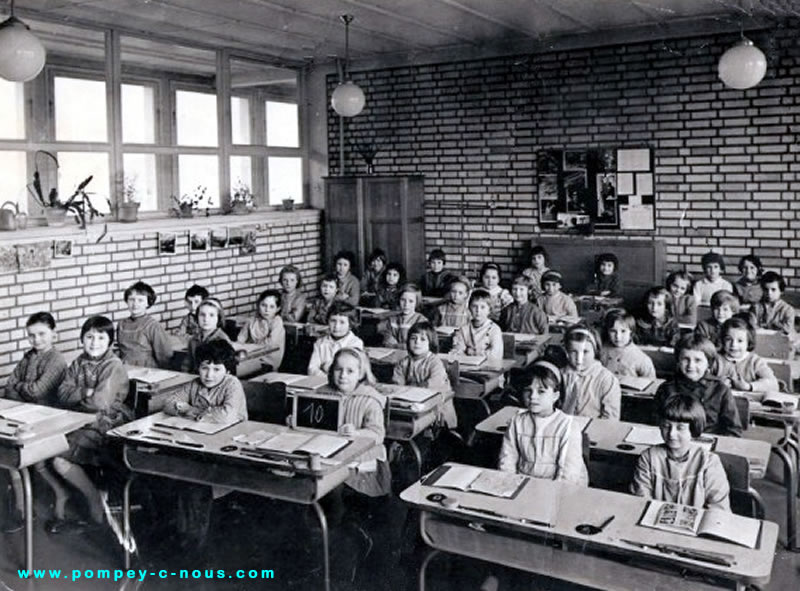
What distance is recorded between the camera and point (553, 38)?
9.50 m

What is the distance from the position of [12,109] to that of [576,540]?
6.83 m

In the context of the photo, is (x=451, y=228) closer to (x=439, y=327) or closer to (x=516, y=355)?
(x=439, y=327)

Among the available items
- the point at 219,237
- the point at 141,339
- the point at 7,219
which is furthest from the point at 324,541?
the point at 219,237

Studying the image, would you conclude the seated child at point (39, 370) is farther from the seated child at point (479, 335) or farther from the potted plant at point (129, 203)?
the seated child at point (479, 335)

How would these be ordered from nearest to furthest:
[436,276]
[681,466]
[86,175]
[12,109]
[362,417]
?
[681,466] < [362,417] < [12,109] < [86,175] < [436,276]

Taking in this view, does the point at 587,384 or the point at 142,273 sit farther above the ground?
the point at 142,273

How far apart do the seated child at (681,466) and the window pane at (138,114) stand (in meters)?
6.49

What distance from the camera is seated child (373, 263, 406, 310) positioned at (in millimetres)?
9398

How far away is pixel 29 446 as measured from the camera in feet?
14.1

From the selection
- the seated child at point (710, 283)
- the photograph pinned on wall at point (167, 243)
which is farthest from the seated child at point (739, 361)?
the photograph pinned on wall at point (167, 243)

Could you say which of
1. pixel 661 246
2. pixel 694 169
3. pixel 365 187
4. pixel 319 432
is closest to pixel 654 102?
pixel 694 169

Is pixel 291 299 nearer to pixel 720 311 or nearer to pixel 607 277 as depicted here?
pixel 607 277

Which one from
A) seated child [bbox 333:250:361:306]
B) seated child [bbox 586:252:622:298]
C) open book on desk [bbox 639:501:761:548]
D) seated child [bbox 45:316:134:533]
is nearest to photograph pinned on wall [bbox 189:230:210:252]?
seated child [bbox 333:250:361:306]

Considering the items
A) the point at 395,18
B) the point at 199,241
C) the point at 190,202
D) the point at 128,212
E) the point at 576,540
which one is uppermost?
the point at 395,18
